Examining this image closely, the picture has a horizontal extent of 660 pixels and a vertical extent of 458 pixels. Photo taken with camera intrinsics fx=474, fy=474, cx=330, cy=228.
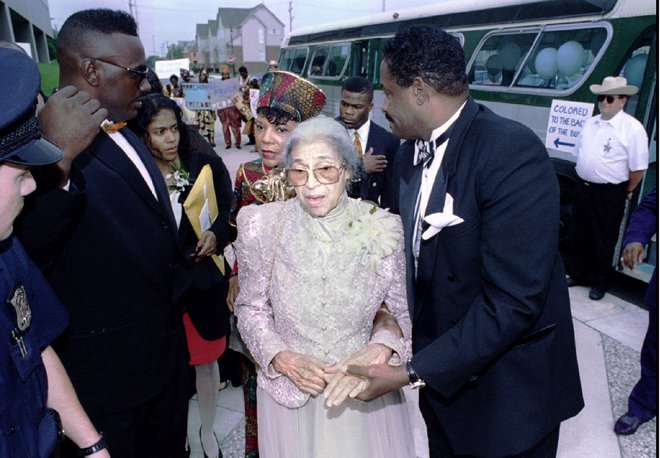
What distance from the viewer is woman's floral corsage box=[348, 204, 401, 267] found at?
6.12 feet

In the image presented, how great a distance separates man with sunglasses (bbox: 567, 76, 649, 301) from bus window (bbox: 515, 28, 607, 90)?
49 cm

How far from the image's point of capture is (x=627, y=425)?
3.08 m

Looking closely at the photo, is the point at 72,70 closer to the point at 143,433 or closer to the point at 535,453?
the point at 143,433

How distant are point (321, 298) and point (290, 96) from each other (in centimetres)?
107

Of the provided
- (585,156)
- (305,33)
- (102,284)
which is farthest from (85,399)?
(305,33)

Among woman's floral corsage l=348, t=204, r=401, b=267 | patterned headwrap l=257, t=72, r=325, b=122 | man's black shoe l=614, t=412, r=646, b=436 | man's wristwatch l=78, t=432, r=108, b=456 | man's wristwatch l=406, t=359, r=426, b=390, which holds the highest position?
patterned headwrap l=257, t=72, r=325, b=122

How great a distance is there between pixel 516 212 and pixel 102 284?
A: 146cm

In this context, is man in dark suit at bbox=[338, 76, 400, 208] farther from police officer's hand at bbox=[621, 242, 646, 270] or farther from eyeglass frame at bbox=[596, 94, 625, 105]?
police officer's hand at bbox=[621, 242, 646, 270]

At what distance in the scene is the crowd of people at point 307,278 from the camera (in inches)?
55.9

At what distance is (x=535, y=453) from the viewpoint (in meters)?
1.77

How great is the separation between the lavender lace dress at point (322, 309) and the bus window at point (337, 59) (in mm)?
9552

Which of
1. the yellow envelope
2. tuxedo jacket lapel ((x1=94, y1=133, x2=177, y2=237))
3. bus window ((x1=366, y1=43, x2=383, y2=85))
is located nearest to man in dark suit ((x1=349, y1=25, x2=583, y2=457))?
tuxedo jacket lapel ((x1=94, y1=133, x2=177, y2=237))

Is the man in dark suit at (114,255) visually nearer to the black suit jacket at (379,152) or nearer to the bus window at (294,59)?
the black suit jacket at (379,152)

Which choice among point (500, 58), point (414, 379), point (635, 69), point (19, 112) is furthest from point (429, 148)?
point (500, 58)
